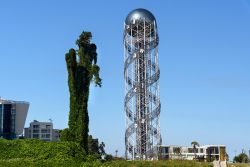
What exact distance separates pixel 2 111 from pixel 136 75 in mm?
90362

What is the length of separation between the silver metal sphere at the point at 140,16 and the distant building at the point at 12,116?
8488 cm

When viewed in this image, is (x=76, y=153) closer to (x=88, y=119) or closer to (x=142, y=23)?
(x=88, y=119)

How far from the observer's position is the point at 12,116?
→ 154250mm

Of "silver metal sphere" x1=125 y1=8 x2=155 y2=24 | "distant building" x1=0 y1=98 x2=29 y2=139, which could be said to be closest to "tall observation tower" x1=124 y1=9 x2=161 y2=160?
"silver metal sphere" x1=125 y1=8 x2=155 y2=24

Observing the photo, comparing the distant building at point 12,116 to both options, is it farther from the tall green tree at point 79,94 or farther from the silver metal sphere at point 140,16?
the tall green tree at point 79,94

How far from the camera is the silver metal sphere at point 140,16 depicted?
7512cm

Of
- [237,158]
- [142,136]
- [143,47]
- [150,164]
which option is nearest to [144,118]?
[142,136]

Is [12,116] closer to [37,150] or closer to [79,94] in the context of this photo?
[79,94]

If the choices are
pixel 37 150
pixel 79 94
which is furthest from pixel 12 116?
pixel 37 150

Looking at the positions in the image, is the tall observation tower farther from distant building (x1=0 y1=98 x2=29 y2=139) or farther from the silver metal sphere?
distant building (x1=0 y1=98 x2=29 y2=139)

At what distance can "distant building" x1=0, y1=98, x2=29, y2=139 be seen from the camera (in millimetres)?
151750

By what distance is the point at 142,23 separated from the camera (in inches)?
2943

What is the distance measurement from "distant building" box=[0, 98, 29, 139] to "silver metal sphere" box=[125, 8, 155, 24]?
84.9 meters

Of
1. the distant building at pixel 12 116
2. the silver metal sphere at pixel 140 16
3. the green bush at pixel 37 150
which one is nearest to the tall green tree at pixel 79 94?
the green bush at pixel 37 150
